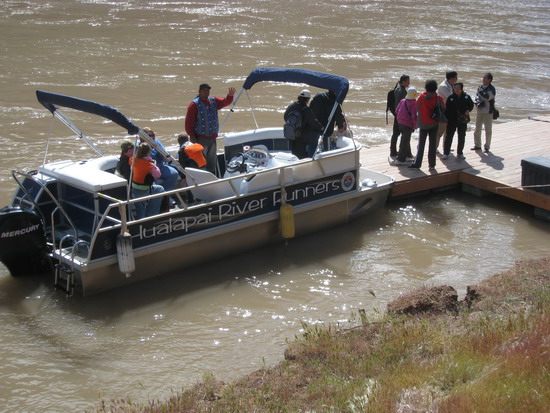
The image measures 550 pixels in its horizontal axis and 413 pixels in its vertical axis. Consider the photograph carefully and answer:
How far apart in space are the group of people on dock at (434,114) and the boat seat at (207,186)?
3911 mm

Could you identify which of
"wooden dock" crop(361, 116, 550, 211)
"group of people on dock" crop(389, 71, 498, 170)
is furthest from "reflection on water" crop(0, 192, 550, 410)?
"group of people on dock" crop(389, 71, 498, 170)

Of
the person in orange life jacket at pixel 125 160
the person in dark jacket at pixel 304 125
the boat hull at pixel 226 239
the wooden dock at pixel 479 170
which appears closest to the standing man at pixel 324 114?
the person in dark jacket at pixel 304 125

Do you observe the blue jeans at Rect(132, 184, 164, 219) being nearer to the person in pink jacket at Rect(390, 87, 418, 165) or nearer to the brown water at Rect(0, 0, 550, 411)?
the brown water at Rect(0, 0, 550, 411)

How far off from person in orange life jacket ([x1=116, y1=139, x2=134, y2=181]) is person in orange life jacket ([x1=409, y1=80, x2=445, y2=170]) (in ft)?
16.8

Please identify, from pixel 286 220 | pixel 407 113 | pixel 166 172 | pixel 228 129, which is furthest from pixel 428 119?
pixel 228 129

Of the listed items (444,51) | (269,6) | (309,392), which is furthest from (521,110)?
(269,6)

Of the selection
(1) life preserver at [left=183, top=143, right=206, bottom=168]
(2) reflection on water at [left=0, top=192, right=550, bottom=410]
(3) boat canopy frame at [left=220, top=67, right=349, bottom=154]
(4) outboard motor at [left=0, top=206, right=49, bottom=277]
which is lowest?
(2) reflection on water at [left=0, top=192, right=550, bottom=410]

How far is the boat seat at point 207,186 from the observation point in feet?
32.3

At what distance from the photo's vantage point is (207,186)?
32.3ft

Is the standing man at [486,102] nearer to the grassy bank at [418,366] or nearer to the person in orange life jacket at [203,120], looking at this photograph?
the person in orange life jacket at [203,120]

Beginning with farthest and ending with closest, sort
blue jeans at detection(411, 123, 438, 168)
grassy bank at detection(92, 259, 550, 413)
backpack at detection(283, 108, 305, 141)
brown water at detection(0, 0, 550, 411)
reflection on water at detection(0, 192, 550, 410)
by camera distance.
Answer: blue jeans at detection(411, 123, 438, 168), backpack at detection(283, 108, 305, 141), brown water at detection(0, 0, 550, 411), reflection on water at detection(0, 192, 550, 410), grassy bank at detection(92, 259, 550, 413)

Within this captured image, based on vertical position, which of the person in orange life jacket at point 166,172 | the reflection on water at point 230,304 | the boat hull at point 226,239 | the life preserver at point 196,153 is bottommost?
the reflection on water at point 230,304

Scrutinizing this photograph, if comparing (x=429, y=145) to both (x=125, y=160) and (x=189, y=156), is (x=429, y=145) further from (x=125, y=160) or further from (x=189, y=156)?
(x=125, y=160)

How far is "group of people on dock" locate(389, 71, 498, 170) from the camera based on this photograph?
12359mm
